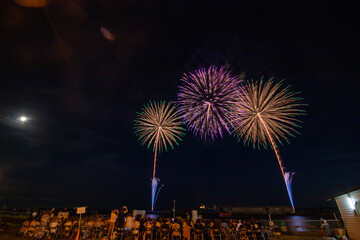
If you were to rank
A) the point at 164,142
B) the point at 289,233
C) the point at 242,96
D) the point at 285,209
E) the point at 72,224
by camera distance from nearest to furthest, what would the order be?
1. the point at 72,224
2. the point at 289,233
3. the point at 242,96
4. the point at 164,142
5. the point at 285,209

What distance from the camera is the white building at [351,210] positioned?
15.1 m

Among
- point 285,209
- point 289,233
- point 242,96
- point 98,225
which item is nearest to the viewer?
point 98,225

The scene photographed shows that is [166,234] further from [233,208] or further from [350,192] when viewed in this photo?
[233,208]

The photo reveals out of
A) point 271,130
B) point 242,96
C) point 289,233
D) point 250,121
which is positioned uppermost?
point 242,96

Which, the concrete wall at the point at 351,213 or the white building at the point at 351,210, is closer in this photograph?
the white building at the point at 351,210

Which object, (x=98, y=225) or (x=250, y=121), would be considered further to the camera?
(x=250, y=121)

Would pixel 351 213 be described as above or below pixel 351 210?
below

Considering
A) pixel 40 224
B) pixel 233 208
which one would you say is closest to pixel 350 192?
pixel 40 224

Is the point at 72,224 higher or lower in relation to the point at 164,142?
lower

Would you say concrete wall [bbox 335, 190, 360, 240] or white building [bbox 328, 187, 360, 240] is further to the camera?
concrete wall [bbox 335, 190, 360, 240]

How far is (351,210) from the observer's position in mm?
15859

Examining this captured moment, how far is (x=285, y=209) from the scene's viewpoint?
10019 centimetres

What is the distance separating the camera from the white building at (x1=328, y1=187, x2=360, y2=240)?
15.1 meters

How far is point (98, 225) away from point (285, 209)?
11660 cm
